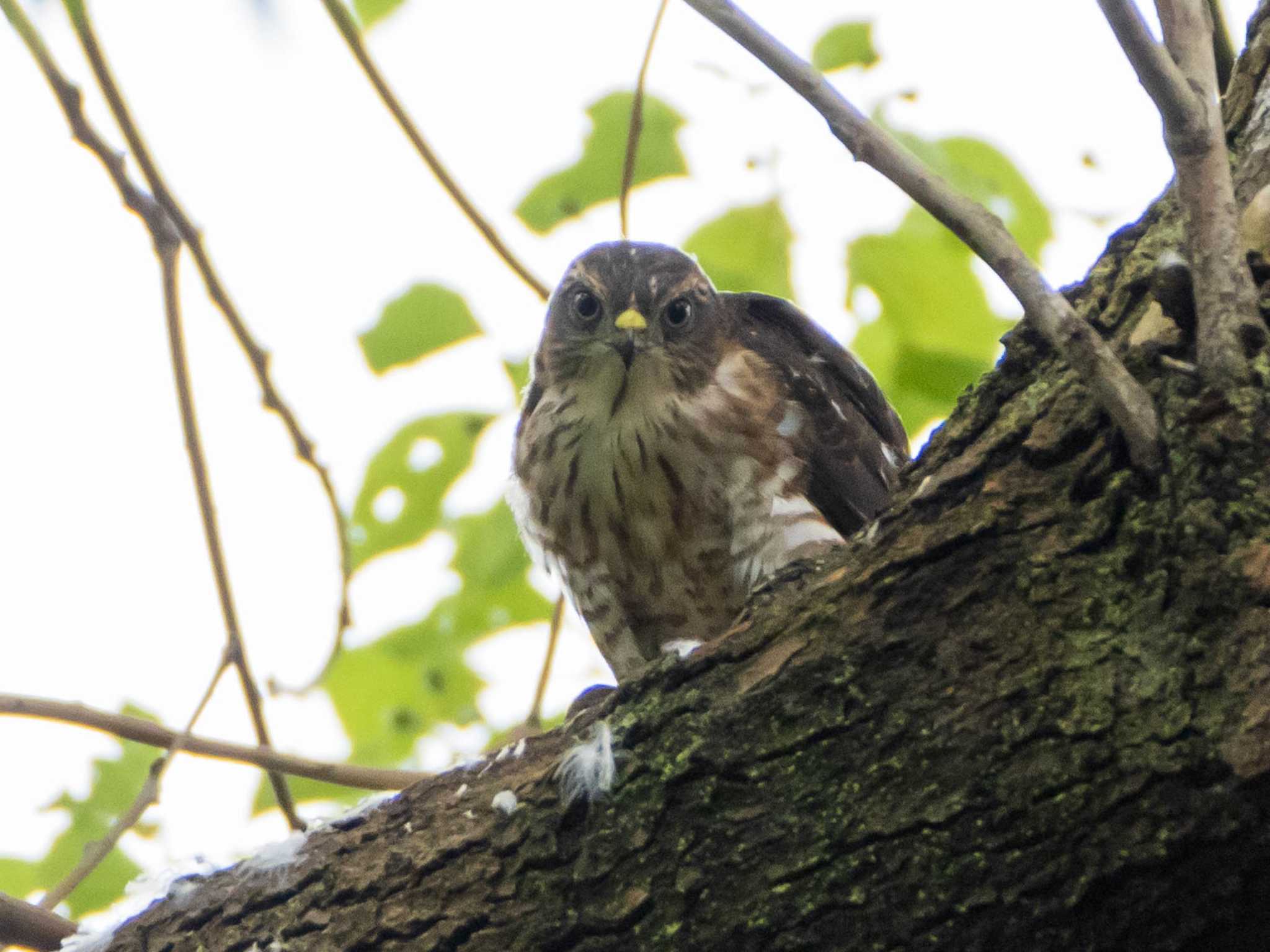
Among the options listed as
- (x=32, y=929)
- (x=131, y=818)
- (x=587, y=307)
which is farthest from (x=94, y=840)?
(x=587, y=307)

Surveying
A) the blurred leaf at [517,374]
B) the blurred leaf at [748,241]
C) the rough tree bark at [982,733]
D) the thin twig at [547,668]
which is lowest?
the rough tree bark at [982,733]

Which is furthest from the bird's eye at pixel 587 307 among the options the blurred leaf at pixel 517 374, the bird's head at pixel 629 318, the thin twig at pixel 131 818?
the thin twig at pixel 131 818

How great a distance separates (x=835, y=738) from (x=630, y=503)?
1794mm

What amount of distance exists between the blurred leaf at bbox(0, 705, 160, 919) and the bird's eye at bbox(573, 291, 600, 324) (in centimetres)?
172

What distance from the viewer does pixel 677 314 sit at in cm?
418

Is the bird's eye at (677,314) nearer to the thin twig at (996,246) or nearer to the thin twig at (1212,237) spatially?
the thin twig at (996,246)

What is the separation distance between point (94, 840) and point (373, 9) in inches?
90.0

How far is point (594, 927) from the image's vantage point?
204 cm

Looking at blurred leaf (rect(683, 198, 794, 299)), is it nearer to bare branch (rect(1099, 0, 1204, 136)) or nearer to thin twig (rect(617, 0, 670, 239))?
thin twig (rect(617, 0, 670, 239))

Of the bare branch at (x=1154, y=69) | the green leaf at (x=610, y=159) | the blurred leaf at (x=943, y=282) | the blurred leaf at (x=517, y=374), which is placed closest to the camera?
the bare branch at (x=1154, y=69)

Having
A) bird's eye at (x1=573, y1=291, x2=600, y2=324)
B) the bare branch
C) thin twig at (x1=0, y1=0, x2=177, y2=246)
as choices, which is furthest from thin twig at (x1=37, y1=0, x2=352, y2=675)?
the bare branch

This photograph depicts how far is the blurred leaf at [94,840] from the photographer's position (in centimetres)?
345

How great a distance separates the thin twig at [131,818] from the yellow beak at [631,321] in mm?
1564

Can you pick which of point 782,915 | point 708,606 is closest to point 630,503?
point 708,606
